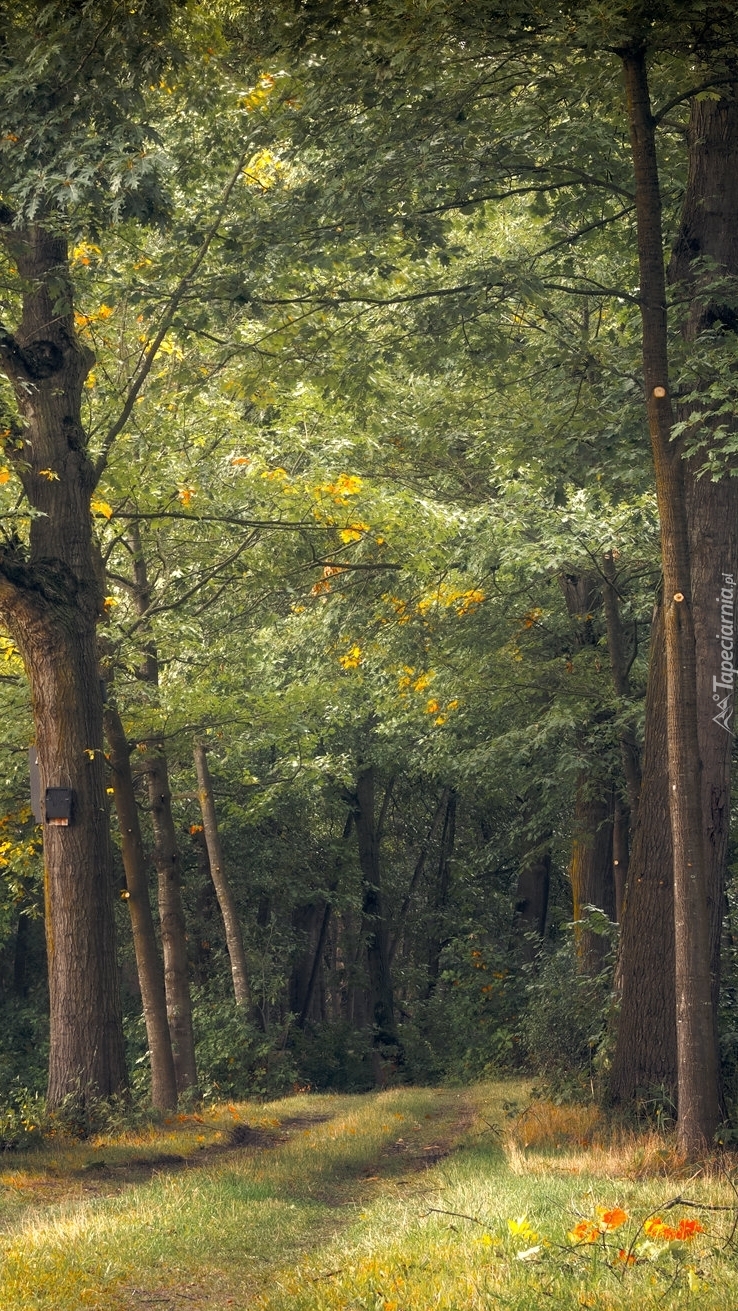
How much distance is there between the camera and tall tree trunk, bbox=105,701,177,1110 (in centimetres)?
1571

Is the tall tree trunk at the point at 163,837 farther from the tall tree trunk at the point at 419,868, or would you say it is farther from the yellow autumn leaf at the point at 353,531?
the tall tree trunk at the point at 419,868

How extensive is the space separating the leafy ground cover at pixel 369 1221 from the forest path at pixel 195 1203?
0.02m

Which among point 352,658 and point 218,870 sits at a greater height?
point 352,658

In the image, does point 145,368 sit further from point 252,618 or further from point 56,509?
point 252,618

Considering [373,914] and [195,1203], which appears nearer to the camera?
[195,1203]

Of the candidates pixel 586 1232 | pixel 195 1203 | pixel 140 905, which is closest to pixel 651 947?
pixel 195 1203

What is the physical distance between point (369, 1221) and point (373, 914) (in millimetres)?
23786

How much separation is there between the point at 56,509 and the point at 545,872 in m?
22.0

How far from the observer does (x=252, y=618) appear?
59.6ft

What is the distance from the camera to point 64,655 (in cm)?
1280

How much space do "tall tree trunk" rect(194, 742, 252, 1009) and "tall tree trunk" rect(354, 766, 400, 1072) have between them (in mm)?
7912

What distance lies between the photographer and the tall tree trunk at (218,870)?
20.8 metres

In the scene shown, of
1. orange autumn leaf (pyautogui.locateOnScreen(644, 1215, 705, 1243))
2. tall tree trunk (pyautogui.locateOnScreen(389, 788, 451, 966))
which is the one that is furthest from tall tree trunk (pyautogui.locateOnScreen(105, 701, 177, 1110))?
tall tree trunk (pyautogui.locateOnScreen(389, 788, 451, 966))
